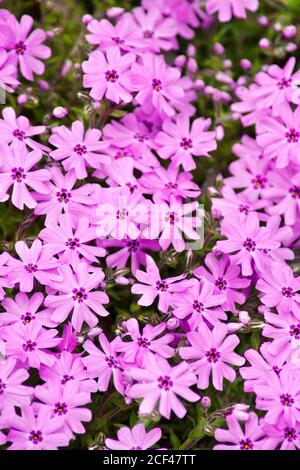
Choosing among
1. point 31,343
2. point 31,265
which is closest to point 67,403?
point 31,343

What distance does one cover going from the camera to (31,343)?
2291mm

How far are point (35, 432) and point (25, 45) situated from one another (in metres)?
1.71

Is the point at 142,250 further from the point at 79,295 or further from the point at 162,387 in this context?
the point at 162,387

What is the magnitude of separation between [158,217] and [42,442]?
970 mm

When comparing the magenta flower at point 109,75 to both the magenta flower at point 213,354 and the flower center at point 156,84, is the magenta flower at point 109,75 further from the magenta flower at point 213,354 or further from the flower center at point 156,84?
the magenta flower at point 213,354

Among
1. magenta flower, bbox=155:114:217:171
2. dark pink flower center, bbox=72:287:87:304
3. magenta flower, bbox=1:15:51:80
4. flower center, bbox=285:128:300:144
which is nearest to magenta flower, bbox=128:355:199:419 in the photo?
dark pink flower center, bbox=72:287:87:304

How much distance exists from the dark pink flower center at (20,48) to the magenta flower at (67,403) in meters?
1.51

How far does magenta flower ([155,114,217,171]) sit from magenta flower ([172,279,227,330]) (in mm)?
594

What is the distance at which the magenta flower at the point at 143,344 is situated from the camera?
2.29 meters

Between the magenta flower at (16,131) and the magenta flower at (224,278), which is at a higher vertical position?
the magenta flower at (16,131)

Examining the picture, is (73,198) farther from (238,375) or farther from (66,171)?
(238,375)

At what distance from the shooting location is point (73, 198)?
2.56 meters

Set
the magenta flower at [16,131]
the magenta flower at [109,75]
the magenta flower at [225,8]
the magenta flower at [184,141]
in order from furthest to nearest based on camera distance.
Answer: the magenta flower at [225,8]
the magenta flower at [184,141]
the magenta flower at [109,75]
the magenta flower at [16,131]

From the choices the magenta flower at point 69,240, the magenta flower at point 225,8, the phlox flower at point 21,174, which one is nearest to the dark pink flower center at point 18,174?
the phlox flower at point 21,174
